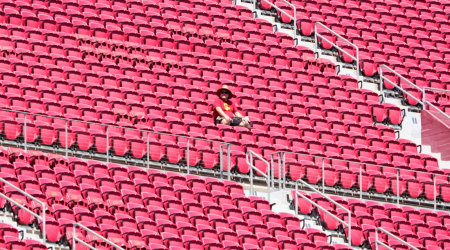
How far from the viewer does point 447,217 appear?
17.5 metres

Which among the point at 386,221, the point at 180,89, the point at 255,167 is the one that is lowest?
the point at 386,221

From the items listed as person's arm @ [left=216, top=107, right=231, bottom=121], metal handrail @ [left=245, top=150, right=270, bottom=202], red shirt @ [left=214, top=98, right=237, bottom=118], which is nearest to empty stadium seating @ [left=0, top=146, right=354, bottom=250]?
metal handrail @ [left=245, top=150, right=270, bottom=202]

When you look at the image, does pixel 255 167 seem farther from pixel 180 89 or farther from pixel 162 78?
pixel 162 78

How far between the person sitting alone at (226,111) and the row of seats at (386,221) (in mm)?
1918

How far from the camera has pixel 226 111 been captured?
712 inches

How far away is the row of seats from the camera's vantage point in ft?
53.7

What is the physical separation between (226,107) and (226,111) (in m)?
0.13

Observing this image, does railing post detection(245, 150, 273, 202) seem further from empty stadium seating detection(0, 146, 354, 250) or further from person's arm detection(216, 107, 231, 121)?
person's arm detection(216, 107, 231, 121)

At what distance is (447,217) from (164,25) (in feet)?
22.1

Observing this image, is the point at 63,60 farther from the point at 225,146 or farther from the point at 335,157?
the point at 335,157

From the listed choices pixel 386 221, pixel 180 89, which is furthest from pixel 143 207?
pixel 180 89

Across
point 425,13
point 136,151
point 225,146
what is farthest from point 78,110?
point 425,13

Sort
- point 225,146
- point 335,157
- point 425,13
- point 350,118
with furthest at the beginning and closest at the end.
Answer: point 425,13, point 350,118, point 335,157, point 225,146

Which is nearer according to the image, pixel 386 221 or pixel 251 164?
pixel 251 164
